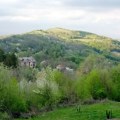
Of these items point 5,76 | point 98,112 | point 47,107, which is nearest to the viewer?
point 98,112

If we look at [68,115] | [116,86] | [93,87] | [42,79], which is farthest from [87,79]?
[68,115]

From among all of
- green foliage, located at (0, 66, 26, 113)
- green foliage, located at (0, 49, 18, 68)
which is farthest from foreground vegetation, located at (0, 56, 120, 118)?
green foliage, located at (0, 49, 18, 68)

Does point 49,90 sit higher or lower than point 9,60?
lower

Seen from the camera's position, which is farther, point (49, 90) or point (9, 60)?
point (9, 60)

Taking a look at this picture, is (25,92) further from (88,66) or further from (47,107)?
(88,66)

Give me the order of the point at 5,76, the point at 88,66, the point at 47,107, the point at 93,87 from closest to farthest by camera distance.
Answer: the point at 5,76, the point at 47,107, the point at 93,87, the point at 88,66

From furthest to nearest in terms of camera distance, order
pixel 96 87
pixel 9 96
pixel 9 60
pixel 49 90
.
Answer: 1. pixel 9 60
2. pixel 96 87
3. pixel 49 90
4. pixel 9 96

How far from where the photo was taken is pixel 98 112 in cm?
5591

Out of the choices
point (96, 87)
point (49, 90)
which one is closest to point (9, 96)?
point (49, 90)

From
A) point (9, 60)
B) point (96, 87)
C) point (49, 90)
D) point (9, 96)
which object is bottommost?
point (96, 87)

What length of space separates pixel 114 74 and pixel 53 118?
132 feet

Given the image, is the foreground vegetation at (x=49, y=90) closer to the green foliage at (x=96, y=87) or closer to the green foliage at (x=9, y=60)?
the green foliage at (x=96, y=87)

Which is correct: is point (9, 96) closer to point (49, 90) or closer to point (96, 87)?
point (49, 90)

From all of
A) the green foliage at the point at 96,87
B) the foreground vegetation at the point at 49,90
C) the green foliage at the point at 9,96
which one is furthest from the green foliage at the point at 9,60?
the green foliage at the point at 9,96
